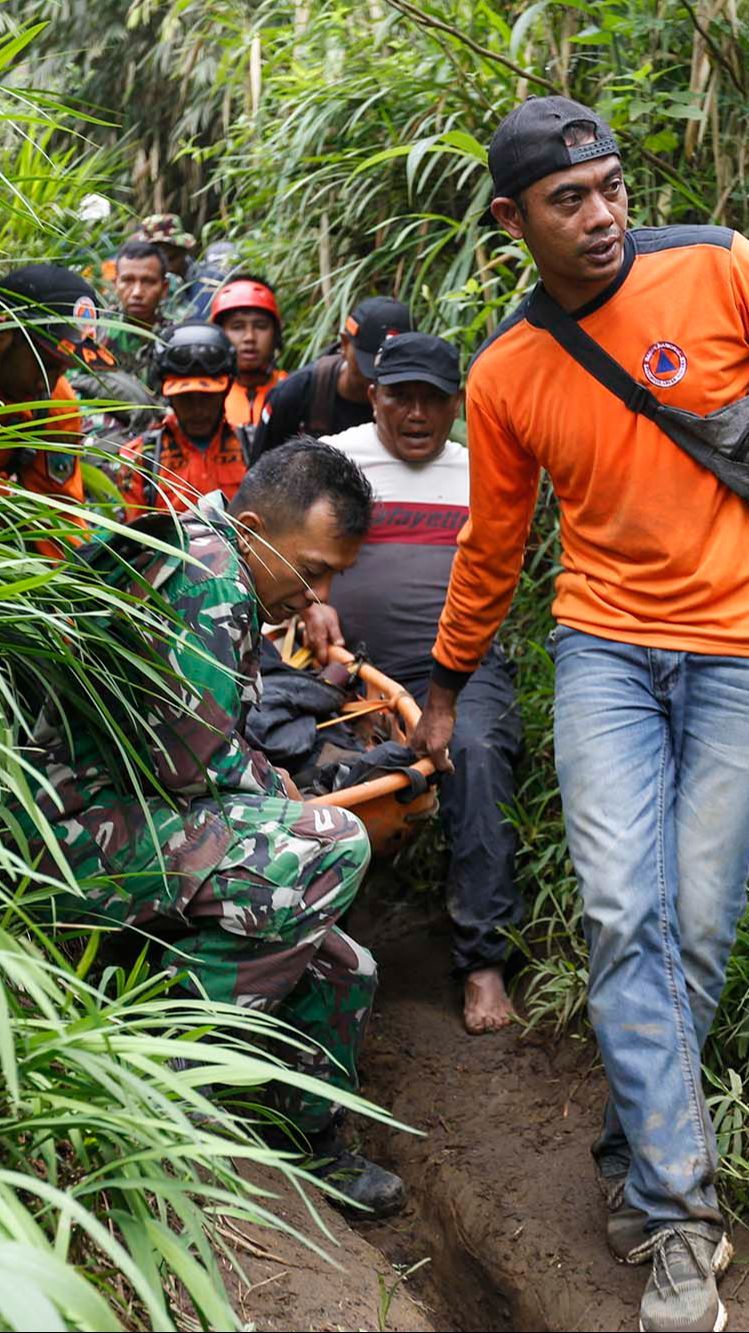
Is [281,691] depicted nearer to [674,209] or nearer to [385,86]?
[674,209]

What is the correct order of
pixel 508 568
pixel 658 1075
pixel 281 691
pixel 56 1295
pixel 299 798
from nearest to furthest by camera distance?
pixel 56 1295
pixel 658 1075
pixel 508 568
pixel 299 798
pixel 281 691

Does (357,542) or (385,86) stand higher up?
(385,86)

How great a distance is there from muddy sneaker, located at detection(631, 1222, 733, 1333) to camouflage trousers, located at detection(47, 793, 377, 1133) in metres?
0.76

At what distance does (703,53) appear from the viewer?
432 centimetres

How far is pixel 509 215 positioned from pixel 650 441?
21.4 inches

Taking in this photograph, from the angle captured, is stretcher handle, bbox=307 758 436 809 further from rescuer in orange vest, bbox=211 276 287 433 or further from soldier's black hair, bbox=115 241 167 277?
soldier's black hair, bbox=115 241 167 277

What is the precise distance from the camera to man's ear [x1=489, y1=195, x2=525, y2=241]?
295cm

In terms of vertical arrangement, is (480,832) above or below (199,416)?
below

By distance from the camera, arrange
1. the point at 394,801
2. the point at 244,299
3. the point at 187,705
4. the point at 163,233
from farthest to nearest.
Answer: the point at 163,233 < the point at 244,299 < the point at 394,801 < the point at 187,705

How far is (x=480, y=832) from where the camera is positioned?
13.7 feet

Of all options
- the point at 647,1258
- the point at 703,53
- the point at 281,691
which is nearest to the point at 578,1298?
the point at 647,1258

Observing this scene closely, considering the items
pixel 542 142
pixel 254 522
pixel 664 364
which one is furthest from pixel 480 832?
pixel 542 142

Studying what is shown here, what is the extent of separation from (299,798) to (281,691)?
56 cm

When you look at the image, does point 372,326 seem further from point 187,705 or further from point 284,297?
point 187,705
